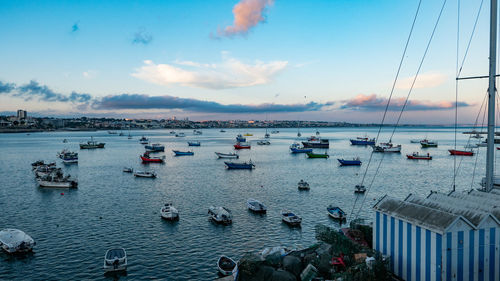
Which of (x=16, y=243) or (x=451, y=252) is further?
(x=16, y=243)

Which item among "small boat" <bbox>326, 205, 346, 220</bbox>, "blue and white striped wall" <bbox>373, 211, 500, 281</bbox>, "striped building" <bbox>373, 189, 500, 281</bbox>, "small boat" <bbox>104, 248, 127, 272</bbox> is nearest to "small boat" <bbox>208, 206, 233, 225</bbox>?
"small boat" <bbox>326, 205, 346, 220</bbox>

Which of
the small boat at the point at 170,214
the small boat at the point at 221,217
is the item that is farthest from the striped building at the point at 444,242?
the small boat at the point at 170,214

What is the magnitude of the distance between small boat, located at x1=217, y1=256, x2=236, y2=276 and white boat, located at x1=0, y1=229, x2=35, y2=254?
580 inches

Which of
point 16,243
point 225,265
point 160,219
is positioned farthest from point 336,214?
point 16,243

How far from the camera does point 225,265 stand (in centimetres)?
2077

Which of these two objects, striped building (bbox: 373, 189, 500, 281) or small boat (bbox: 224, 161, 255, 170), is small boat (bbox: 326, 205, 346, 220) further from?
small boat (bbox: 224, 161, 255, 170)

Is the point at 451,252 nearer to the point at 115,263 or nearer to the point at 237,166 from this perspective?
the point at 115,263

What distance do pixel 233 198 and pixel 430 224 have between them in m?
31.8

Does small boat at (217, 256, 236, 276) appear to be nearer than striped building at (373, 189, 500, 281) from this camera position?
No

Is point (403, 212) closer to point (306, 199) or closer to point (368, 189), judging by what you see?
point (306, 199)

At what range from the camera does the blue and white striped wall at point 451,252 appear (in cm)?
1189

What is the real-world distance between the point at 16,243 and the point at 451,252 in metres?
27.6

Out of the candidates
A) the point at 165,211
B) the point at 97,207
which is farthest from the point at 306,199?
the point at 97,207

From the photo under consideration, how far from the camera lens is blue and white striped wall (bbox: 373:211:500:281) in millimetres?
11891
